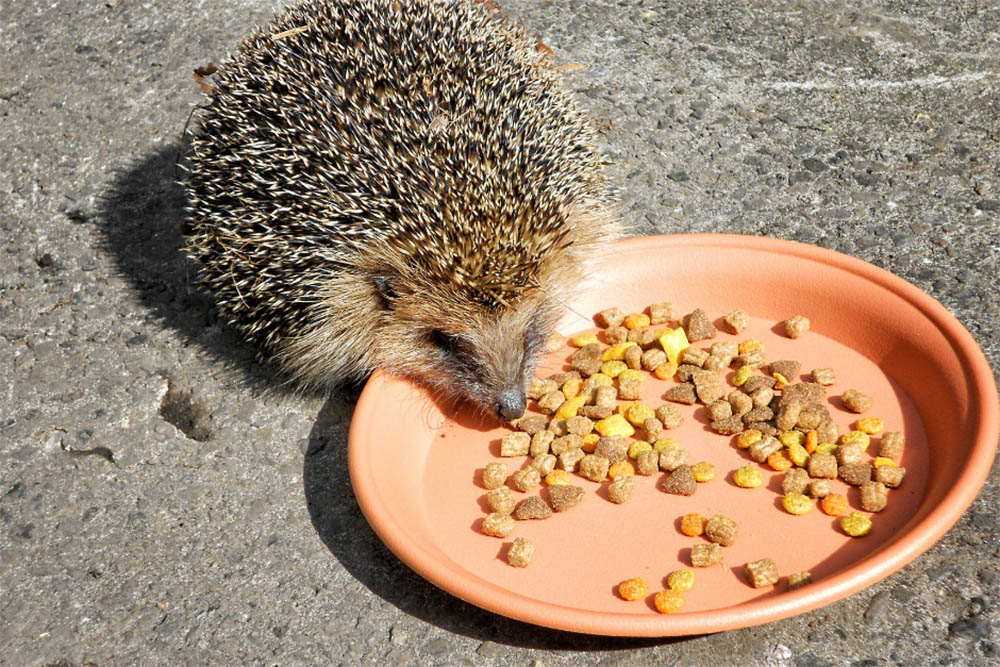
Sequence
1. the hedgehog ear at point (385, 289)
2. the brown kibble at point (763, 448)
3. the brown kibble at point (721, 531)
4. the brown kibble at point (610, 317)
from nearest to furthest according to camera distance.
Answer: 1. the brown kibble at point (721, 531)
2. the brown kibble at point (763, 448)
3. the hedgehog ear at point (385, 289)
4. the brown kibble at point (610, 317)

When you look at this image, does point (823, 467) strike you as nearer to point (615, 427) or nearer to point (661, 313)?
point (615, 427)

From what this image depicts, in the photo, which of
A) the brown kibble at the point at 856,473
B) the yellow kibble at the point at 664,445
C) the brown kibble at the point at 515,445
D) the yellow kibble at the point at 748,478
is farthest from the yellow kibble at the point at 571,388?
the brown kibble at the point at 856,473

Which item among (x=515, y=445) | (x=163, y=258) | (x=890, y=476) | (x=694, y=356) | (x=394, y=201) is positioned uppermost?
(x=394, y=201)

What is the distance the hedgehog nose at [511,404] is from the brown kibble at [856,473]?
83 cm

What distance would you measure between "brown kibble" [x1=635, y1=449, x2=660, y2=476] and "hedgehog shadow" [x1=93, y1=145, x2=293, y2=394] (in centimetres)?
116

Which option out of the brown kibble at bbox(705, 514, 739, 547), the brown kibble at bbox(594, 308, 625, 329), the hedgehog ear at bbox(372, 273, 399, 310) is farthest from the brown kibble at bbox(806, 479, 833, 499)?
the hedgehog ear at bbox(372, 273, 399, 310)

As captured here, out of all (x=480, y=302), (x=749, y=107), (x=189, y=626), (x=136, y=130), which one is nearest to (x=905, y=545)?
(x=480, y=302)

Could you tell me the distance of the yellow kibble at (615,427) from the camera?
2.57m

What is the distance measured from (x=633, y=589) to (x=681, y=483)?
1.16ft

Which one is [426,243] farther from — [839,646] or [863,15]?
[863,15]

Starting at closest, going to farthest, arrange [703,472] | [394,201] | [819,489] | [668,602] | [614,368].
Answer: [668,602]
[819,489]
[703,472]
[394,201]
[614,368]

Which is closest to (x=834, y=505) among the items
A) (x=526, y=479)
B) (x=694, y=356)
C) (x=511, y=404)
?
(x=694, y=356)

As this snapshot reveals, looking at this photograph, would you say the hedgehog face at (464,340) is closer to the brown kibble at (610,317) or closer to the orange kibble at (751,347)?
the brown kibble at (610,317)

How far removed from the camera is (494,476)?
2443mm
